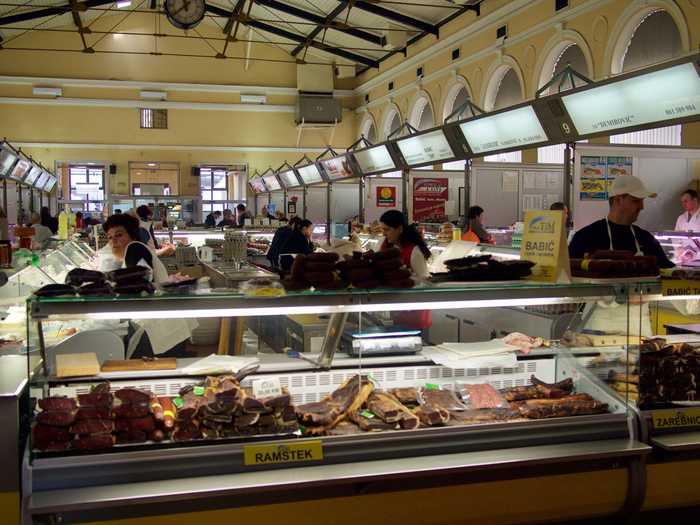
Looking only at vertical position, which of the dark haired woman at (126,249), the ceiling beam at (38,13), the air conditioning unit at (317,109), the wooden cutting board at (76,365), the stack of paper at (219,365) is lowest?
the stack of paper at (219,365)

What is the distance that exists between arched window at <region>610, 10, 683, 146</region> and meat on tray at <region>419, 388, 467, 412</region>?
8.56 m

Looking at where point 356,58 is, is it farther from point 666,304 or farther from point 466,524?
point 466,524

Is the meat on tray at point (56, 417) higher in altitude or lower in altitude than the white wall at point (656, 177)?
lower

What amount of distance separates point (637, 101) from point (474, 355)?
104 inches

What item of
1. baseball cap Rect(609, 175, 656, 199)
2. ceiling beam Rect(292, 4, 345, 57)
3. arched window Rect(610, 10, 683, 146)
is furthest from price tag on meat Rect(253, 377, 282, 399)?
ceiling beam Rect(292, 4, 345, 57)

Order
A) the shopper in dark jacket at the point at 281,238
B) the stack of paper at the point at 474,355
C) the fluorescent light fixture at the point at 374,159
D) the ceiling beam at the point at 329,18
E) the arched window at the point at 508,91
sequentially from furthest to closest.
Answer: the ceiling beam at the point at 329,18, the arched window at the point at 508,91, the fluorescent light fixture at the point at 374,159, the shopper in dark jacket at the point at 281,238, the stack of paper at the point at 474,355

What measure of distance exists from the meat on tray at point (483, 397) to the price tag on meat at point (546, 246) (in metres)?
0.57

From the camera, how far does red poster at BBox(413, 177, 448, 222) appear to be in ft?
37.8

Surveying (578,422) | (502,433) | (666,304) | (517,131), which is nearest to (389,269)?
(502,433)

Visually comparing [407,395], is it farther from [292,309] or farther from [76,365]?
[76,365]

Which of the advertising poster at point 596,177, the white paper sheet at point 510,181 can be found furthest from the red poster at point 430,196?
the advertising poster at point 596,177

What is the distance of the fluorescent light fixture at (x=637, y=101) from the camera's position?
15.8 feet

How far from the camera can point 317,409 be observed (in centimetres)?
320

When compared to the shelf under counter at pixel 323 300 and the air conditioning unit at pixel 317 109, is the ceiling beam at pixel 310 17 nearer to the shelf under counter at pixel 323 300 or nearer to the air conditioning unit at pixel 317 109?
the air conditioning unit at pixel 317 109
